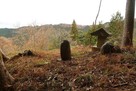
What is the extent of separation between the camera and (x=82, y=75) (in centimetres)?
647

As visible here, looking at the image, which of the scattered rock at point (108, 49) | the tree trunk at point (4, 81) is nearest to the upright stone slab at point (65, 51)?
the scattered rock at point (108, 49)

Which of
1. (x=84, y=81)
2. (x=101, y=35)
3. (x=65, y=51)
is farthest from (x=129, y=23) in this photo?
(x=84, y=81)

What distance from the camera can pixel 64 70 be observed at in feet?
24.2

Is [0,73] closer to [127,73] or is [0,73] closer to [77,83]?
[77,83]

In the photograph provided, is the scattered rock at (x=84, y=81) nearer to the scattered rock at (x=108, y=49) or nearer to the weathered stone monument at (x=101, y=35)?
the scattered rock at (x=108, y=49)

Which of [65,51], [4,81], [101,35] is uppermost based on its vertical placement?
[101,35]

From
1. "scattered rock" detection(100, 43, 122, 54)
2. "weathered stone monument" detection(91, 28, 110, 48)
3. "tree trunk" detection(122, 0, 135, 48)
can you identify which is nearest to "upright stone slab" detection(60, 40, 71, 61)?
"scattered rock" detection(100, 43, 122, 54)

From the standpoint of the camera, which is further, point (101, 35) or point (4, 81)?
point (101, 35)

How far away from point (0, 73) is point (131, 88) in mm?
3223

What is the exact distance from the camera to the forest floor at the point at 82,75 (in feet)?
19.8

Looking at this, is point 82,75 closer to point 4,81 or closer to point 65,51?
point 4,81

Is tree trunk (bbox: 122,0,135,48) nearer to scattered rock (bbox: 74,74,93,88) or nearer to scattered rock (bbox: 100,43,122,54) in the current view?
scattered rock (bbox: 100,43,122,54)

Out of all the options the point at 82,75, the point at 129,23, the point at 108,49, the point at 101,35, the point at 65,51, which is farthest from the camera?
the point at 101,35

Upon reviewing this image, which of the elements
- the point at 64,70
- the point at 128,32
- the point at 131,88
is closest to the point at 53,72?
the point at 64,70
